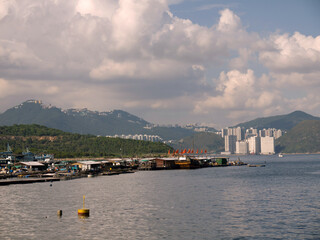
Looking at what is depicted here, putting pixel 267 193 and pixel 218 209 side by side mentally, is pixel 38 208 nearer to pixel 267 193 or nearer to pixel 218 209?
pixel 218 209

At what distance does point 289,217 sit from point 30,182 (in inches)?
3535

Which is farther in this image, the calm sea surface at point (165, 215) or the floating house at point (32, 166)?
the floating house at point (32, 166)

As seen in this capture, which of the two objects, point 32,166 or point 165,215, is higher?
point 32,166

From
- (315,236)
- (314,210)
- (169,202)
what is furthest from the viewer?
(169,202)

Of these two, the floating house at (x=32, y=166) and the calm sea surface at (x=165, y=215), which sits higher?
the floating house at (x=32, y=166)

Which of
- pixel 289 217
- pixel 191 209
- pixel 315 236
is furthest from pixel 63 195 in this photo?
pixel 315 236

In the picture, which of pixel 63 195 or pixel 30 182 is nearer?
pixel 63 195

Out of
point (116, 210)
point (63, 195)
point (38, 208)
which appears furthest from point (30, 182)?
point (116, 210)

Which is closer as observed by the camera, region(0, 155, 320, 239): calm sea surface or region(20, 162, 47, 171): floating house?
region(0, 155, 320, 239): calm sea surface

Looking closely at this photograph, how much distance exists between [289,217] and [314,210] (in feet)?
29.1

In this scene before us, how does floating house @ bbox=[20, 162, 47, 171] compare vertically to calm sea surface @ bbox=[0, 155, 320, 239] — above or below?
above

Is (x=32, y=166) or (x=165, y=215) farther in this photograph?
(x=32, y=166)

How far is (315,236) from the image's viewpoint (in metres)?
51.4

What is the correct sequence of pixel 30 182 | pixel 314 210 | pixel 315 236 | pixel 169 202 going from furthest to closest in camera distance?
pixel 30 182 < pixel 169 202 < pixel 314 210 < pixel 315 236
